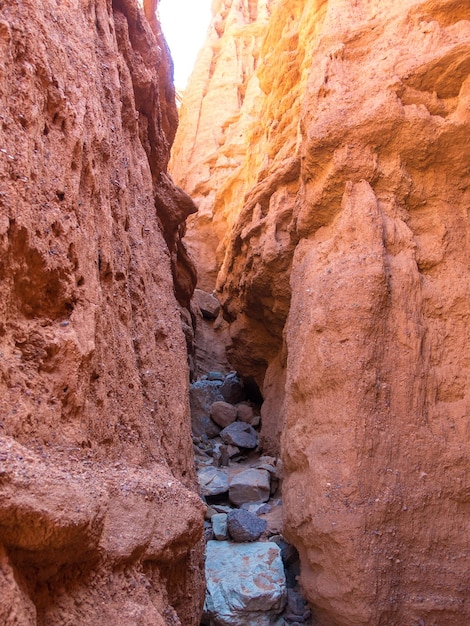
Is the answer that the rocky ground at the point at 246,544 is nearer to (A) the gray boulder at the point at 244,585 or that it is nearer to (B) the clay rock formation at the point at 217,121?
(A) the gray boulder at the point at 244,585

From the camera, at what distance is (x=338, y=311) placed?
3.85 metres

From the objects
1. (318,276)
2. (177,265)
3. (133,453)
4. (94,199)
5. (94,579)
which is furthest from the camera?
(177,265)

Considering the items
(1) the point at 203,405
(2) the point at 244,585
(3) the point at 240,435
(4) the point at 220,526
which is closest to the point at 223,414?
(1) the point at 203,405

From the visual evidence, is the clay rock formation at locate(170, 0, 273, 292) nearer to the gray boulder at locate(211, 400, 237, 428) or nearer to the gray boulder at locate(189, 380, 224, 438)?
the gray boulder at locate(189, 380, 224, 438)

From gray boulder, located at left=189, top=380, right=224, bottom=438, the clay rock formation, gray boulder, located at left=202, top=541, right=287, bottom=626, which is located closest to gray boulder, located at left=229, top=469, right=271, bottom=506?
gray boulder, located at left=202, top=541, right=287, bottom=626

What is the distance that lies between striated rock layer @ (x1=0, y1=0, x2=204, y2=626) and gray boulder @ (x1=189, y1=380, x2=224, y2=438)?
3686mm

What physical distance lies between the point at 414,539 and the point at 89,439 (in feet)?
7.28

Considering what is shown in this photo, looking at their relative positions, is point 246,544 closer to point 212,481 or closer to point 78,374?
point 212,481

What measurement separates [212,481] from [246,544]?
3.86ft

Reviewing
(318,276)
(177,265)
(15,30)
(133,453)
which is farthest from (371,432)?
(177,265)

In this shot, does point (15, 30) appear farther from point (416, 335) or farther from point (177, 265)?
point (177, 265)

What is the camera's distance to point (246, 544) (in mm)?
4070

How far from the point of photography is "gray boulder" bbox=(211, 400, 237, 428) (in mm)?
7459

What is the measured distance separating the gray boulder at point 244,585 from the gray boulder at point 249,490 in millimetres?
869
